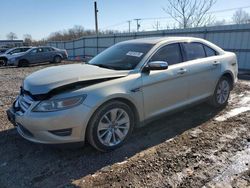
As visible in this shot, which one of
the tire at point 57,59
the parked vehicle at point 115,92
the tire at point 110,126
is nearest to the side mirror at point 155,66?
the parked vehicle at point 115,92

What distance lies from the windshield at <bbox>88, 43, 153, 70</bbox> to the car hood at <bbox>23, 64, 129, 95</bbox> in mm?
276

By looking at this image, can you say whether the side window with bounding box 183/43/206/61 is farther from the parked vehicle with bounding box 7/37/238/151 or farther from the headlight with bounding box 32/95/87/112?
the headlight with bounding box 32/95/87/112

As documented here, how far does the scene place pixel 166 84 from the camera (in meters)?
4.22

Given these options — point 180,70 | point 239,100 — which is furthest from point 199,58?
point 239,100

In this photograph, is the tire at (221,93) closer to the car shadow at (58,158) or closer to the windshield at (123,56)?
the car shadow at (58,158)

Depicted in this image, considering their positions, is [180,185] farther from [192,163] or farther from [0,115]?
[0,115]

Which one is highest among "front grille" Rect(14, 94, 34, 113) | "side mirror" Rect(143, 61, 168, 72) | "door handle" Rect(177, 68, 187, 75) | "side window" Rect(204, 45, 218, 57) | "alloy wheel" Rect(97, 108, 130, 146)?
"side window" Rect(204, 45, 218, 57)

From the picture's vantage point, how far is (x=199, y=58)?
4.96m

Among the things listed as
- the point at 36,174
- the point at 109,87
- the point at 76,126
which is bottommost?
the point at 36,174

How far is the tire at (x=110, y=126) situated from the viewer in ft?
11.5

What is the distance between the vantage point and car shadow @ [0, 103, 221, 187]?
10.4 feet

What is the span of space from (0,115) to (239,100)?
548 cm

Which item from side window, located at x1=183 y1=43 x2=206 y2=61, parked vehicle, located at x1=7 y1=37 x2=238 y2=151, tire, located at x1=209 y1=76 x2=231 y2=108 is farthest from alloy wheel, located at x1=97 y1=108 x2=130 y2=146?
tire, located at x1=209 y1=76 x2=231 y2=108

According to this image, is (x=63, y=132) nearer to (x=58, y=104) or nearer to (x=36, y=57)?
(x=58, y=104)
